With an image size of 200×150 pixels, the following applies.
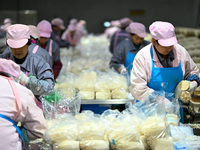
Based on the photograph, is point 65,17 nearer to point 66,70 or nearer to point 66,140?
point 66,70

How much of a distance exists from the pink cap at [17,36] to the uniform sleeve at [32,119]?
3.04 ft

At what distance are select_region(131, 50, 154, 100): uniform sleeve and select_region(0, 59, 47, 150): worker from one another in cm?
126

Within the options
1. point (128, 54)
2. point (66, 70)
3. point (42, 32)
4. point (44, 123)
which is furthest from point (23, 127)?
point (66, 70)

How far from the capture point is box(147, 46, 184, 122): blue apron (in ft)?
11.4

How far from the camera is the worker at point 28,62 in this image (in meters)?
3.21

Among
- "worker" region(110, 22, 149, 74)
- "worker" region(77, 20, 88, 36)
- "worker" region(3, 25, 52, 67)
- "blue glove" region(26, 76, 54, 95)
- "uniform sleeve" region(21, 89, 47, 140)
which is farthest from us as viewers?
"worker" region(77, 20, 88, 36)

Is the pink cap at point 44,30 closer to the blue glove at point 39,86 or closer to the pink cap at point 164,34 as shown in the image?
the blue glove at point 39,86

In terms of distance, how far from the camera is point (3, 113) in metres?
2.25

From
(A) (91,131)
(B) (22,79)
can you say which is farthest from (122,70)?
(A) (91,131)

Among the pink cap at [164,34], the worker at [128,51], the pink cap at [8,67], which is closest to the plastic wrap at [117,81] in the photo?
the worker at [128,51]

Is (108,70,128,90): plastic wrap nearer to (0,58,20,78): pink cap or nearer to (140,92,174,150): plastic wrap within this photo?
(140,92,174,150): plastic wrap

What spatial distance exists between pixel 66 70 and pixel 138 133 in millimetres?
3761

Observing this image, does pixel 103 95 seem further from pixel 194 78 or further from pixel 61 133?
pixel 61 133

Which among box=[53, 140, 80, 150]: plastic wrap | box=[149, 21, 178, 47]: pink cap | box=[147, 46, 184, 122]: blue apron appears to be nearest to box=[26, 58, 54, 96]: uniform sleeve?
box=[53, 140, 80, 150]: plastic wrap
